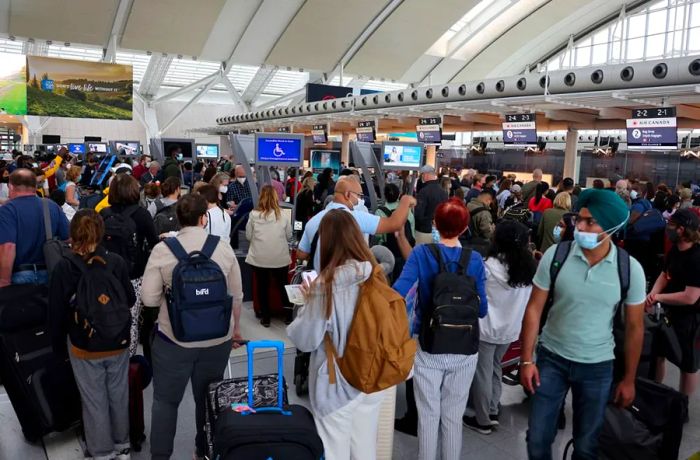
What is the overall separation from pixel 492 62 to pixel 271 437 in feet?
113

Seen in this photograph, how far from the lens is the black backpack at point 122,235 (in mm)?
3680

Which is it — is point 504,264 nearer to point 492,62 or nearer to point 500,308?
point 500,308

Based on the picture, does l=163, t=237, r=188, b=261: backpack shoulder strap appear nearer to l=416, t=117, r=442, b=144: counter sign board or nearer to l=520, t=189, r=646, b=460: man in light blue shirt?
l=520, t=189, r=646, b=460: man in light blue shirt

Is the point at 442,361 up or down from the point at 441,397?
up

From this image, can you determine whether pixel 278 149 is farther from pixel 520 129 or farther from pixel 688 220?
pixel 520 129

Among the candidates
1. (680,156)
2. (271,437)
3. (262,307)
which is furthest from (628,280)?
(680,156)

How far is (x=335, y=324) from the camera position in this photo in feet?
7.32

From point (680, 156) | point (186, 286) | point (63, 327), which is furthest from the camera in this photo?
point (680, 156)

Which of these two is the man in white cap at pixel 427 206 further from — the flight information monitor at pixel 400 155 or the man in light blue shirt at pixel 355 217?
the man in light blue shirt at pixel 355 217

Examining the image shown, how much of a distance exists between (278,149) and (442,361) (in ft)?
14.2

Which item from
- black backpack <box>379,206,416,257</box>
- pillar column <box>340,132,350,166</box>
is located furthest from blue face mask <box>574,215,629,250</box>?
pillar column <box>340,132,350,166</box>

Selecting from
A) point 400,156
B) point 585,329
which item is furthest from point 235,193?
point 585,329

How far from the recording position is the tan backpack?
2.18 metres

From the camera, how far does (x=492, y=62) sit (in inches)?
1321
